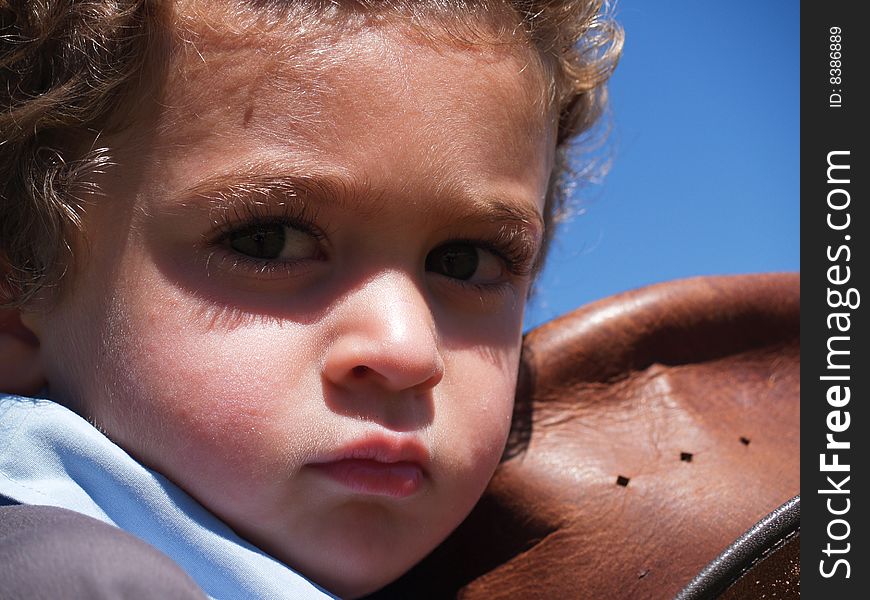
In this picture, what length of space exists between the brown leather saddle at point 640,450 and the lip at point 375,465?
324 millimetres

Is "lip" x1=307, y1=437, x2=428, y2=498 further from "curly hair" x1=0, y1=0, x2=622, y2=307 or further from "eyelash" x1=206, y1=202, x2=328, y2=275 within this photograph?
"curly hair" x1=0, y1=0, x2=622, y2=307

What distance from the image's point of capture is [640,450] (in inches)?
59.4

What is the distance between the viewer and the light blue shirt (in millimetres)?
1049

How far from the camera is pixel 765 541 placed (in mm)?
1023

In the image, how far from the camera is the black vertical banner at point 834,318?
1075mm

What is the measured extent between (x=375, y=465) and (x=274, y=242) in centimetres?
29

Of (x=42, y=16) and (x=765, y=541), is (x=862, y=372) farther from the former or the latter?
(x=42, y=16)

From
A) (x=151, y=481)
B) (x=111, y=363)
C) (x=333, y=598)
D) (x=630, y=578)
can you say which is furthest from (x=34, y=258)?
(x=630, y=578)

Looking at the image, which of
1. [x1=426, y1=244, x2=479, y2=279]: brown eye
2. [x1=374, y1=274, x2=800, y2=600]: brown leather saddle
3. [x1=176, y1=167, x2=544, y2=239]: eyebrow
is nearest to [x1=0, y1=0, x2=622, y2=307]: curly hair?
[x1=176, y1=167, x2=544, y2=239]: eyebrow

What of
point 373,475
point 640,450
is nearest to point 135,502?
point 373,475

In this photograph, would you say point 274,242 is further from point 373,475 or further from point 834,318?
point 834,318

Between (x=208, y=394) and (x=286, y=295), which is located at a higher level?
(x=286, y=295)

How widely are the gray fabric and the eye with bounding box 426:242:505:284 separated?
60 centimetres

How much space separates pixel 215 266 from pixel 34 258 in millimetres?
270
